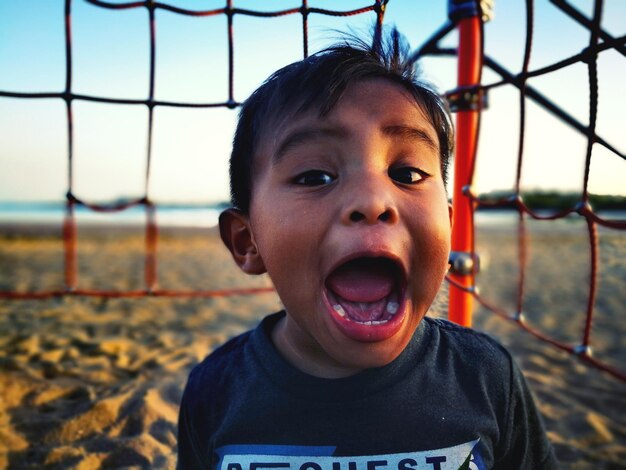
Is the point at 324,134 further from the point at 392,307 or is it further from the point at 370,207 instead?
the point at 392,307

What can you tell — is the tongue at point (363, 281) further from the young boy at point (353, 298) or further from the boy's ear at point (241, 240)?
the boy's ear at point (241, 240)

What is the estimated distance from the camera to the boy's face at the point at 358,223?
66 cm

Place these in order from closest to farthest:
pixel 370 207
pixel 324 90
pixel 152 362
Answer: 1. pixel 370 207
2. pixel 324 90
3. pixel 152 362

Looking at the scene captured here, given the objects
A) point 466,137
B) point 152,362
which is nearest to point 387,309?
point 466,137

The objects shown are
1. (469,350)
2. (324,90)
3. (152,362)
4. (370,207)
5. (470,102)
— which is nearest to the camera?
(370,207)

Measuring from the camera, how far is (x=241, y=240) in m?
0.93

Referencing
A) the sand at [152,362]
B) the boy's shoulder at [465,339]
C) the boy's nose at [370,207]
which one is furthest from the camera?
the sand at [152,362]

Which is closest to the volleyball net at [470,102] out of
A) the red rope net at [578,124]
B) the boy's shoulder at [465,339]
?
the red rope net at [578,124]

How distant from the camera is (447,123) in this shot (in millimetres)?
888

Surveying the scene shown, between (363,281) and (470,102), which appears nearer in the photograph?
(363,281)

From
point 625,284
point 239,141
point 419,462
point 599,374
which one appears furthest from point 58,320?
point 625,284

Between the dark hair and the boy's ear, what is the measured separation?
0.03 m

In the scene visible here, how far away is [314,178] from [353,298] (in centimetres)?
20

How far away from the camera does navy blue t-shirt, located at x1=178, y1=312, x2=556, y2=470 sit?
75 cm
